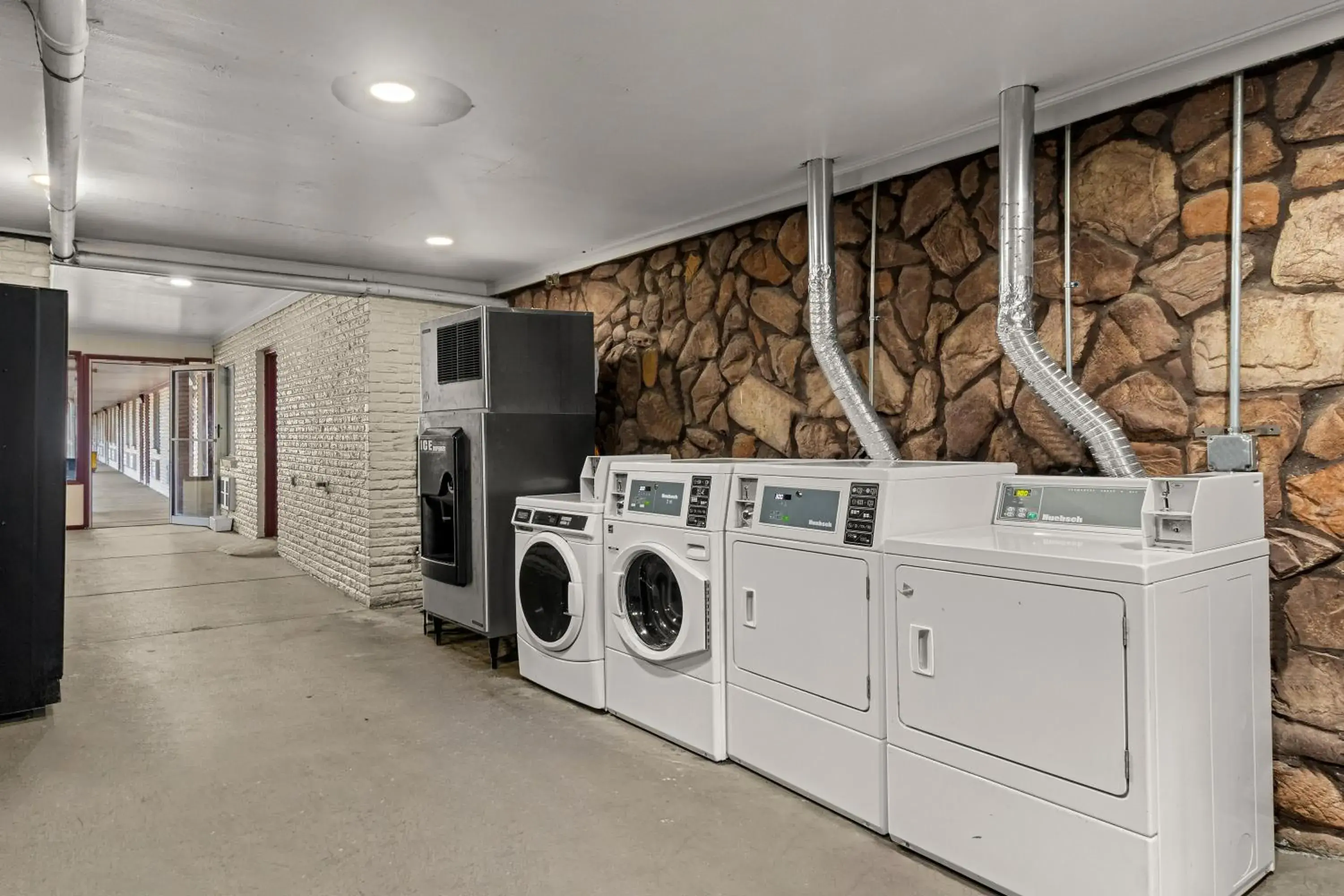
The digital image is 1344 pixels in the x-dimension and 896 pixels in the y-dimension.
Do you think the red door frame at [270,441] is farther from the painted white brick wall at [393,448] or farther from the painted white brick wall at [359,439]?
the painted white brick wall at [393,448]

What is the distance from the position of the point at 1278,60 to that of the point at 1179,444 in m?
1.14

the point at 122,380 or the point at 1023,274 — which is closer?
the point at 1023,274

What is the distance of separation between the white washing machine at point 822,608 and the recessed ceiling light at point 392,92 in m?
1.70

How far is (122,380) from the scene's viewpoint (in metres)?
14.7

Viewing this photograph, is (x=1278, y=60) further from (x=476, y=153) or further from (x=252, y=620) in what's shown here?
(x=252, y=620)

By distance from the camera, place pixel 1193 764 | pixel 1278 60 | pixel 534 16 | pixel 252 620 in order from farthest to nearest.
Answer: pixel 252 620 → pixel 1278 60 → pixel 534 16 → pixel 1193 764

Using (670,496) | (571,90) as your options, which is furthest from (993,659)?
(571,90)

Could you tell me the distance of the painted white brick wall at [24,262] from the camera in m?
4.15

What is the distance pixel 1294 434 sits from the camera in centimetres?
230

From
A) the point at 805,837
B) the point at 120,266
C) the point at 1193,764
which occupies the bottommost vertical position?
the point at 805,837

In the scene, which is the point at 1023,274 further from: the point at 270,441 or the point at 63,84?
the point at 270,441

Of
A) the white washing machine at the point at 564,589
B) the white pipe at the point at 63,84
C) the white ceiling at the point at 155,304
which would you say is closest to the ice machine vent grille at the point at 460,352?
the white washing machine at the point at 564,589

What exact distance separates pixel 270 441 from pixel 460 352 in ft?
16.9

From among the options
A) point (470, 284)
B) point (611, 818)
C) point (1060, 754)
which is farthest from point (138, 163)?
point (1060, 754)
